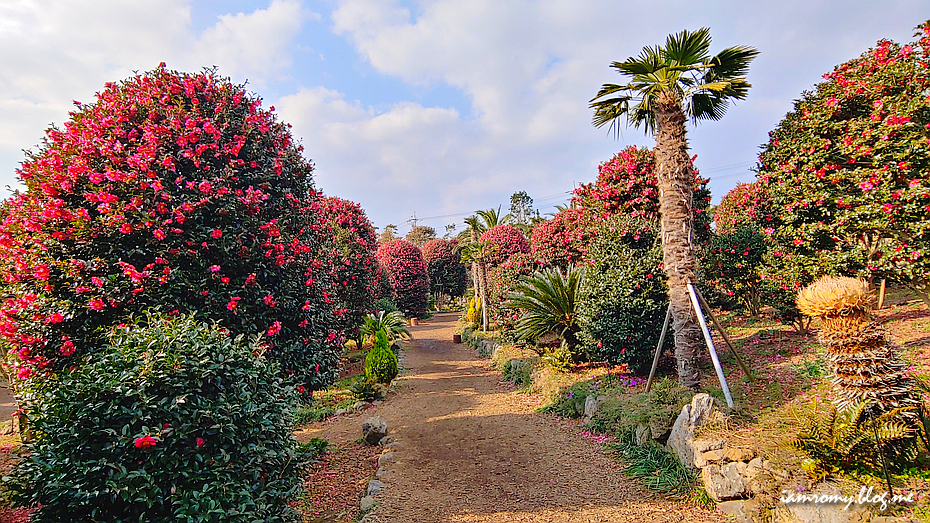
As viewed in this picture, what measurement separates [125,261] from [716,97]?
289 inches

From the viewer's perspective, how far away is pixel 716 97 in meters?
6.29

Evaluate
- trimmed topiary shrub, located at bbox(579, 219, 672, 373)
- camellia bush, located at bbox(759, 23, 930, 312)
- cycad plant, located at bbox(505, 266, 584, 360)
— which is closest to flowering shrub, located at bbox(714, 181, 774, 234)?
camellia bush, located at bbox(759, 23, 930, 312)

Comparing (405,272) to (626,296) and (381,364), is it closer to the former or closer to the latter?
(381,364)

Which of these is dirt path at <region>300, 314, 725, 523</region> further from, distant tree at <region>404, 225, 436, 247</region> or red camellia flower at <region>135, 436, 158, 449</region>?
distant tree at <region>404, 225, 436, 247</region>

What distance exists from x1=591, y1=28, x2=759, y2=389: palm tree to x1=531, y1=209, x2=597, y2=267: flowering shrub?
445 centimetres

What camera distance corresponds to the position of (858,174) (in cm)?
609

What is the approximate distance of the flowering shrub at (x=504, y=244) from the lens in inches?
579

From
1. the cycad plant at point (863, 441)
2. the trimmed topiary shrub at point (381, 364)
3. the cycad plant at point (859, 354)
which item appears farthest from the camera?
the trimmed topiary shrub at point (381, 364)

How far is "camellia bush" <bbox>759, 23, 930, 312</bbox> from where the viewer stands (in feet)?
18.7

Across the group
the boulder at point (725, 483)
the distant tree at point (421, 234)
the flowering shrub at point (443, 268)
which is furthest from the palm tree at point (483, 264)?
the distant tree at point (421, 234)

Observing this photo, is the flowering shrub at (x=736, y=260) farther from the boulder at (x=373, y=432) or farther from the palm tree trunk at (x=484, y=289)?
the palm tree trunk at (x=484, y=289)

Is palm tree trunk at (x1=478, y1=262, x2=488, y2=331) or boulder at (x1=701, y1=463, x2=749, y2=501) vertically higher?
palm tree trunk at (x1=478, y1=262, x2=488, y2=331)

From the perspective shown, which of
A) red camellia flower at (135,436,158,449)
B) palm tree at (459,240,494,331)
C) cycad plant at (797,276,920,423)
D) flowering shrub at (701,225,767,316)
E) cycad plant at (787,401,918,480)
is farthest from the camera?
palm tree at (459,240,494,331)

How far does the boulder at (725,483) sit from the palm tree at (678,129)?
1.89 meters
